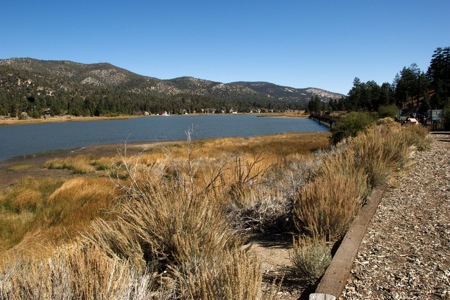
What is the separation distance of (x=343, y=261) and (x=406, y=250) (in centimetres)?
101

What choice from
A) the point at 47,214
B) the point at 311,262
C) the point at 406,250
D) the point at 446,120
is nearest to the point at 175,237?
the point at 311,262

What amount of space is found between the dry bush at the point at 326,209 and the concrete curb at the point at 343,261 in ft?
0.68

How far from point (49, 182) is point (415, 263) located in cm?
1498

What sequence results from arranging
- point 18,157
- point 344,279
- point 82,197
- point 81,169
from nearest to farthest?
point 344,279 → point 82,197 → point 81,169 → point 18,157

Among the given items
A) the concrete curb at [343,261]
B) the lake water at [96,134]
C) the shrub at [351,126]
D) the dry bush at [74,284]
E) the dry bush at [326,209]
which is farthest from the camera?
the lake water at [96,134]

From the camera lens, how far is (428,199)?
673 cm

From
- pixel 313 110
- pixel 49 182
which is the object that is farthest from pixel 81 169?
pixel 313 110

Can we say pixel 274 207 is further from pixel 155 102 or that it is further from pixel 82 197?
pixel 155 102

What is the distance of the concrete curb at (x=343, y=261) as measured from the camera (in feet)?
11.0

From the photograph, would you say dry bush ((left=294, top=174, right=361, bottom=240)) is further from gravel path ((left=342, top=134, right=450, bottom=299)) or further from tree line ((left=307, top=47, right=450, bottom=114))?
tree line ((left=307, top=47, right=450, bottom=114))

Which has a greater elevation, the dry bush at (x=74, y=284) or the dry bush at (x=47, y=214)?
the dry bush at (x=74, y=284)

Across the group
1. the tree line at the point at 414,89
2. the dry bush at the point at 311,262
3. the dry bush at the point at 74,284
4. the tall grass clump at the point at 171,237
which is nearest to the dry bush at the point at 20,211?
the tall grass clump at the point at 171,237

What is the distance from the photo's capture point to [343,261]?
158 inches

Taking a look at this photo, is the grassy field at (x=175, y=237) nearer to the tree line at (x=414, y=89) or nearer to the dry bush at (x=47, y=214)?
the dry bush at (x=47, y=214)
